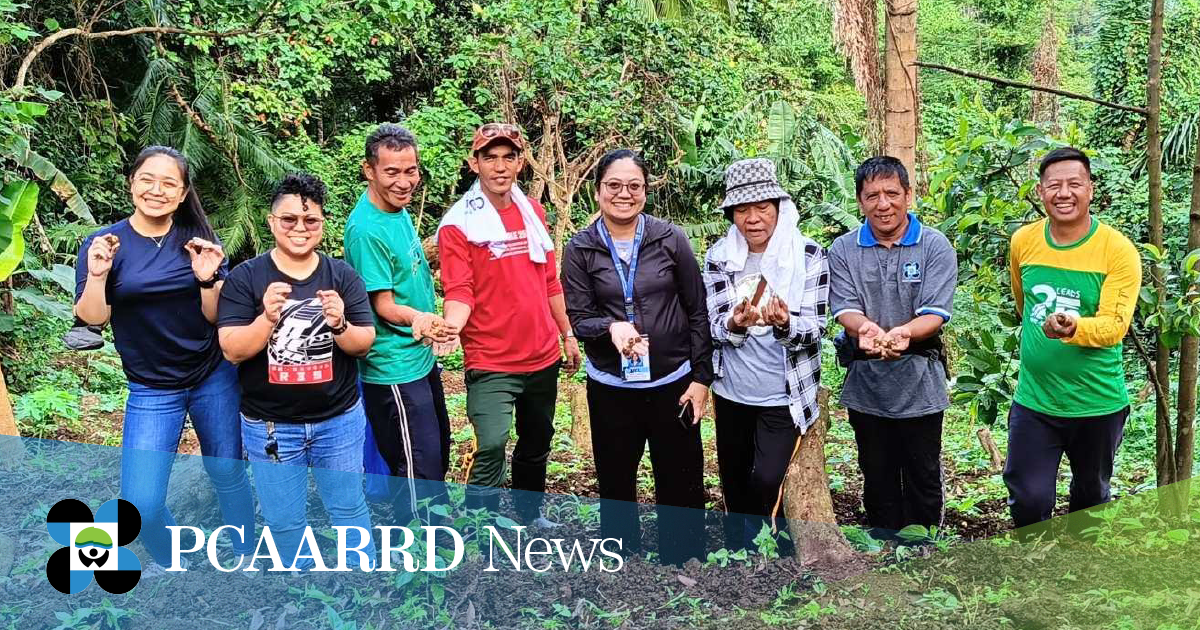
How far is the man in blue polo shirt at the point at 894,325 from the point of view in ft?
11.6

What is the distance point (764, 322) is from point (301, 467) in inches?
69.4

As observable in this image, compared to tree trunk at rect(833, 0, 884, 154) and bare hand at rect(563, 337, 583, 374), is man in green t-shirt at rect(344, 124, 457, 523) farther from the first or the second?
tree trunk at rect(833, 0, 884, 154)

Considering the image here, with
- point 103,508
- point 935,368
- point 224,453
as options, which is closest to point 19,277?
point 103,508

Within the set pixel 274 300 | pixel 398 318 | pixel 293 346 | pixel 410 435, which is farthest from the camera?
pixel 410 435

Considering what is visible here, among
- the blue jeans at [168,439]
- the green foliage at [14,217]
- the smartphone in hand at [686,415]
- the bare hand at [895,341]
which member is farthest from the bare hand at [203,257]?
the bare hand at [895,341]

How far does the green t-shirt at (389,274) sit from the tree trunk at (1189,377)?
9.84 feet

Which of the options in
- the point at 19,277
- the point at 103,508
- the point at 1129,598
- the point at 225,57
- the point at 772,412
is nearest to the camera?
the point at 1129,598

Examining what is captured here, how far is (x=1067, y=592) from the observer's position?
3.35 meters

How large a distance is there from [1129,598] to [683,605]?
5.12ft

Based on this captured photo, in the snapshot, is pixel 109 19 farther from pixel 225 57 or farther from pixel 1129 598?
pixel 1129 598

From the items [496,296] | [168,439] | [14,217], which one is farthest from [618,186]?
[14,217]

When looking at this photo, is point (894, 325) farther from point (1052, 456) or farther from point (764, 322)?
point (1052, 456)

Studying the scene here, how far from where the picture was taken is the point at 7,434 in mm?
3721

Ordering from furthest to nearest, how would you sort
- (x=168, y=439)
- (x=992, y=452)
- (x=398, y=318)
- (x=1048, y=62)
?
(x=1048, y=62) → (x=992, y=452) → (x=398, y=318) → (x=168, y=439)
